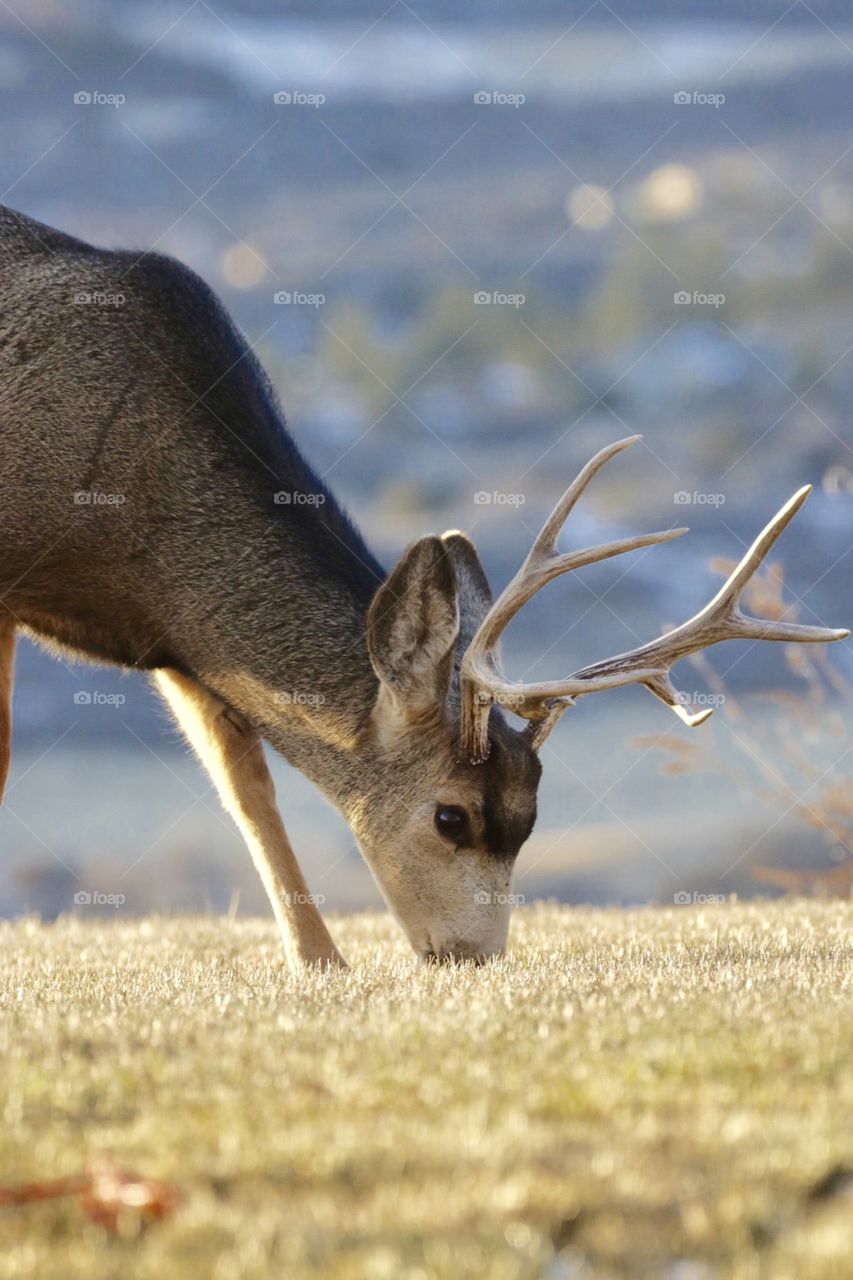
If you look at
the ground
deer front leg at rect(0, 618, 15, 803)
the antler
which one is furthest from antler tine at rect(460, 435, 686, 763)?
deer front leg at rect(0, 618, 15, 803)

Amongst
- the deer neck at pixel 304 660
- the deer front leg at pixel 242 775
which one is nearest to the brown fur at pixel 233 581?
the deer neck at pixel 304 660

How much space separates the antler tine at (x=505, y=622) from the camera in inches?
241

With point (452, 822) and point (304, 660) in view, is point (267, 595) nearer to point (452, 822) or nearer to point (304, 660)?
point (304, 660)

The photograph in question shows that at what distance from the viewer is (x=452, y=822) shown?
249 inches

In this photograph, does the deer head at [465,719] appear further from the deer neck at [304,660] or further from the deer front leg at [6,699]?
the deer front leg at [6,699]

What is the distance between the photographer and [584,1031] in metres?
4.19

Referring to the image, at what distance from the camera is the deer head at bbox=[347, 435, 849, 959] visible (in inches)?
242

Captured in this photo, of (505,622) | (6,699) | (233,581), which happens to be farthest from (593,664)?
(6,699)

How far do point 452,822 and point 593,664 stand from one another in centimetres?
84

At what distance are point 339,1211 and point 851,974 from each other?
3.24 m

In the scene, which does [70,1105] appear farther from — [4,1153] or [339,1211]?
[339,1211]

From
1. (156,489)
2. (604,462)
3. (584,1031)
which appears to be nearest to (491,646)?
(604,462)

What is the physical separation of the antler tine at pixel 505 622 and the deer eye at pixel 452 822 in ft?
0.74

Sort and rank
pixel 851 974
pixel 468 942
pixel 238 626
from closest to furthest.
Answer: pixel 851 974
pixel 468 942
pixel 238 626
